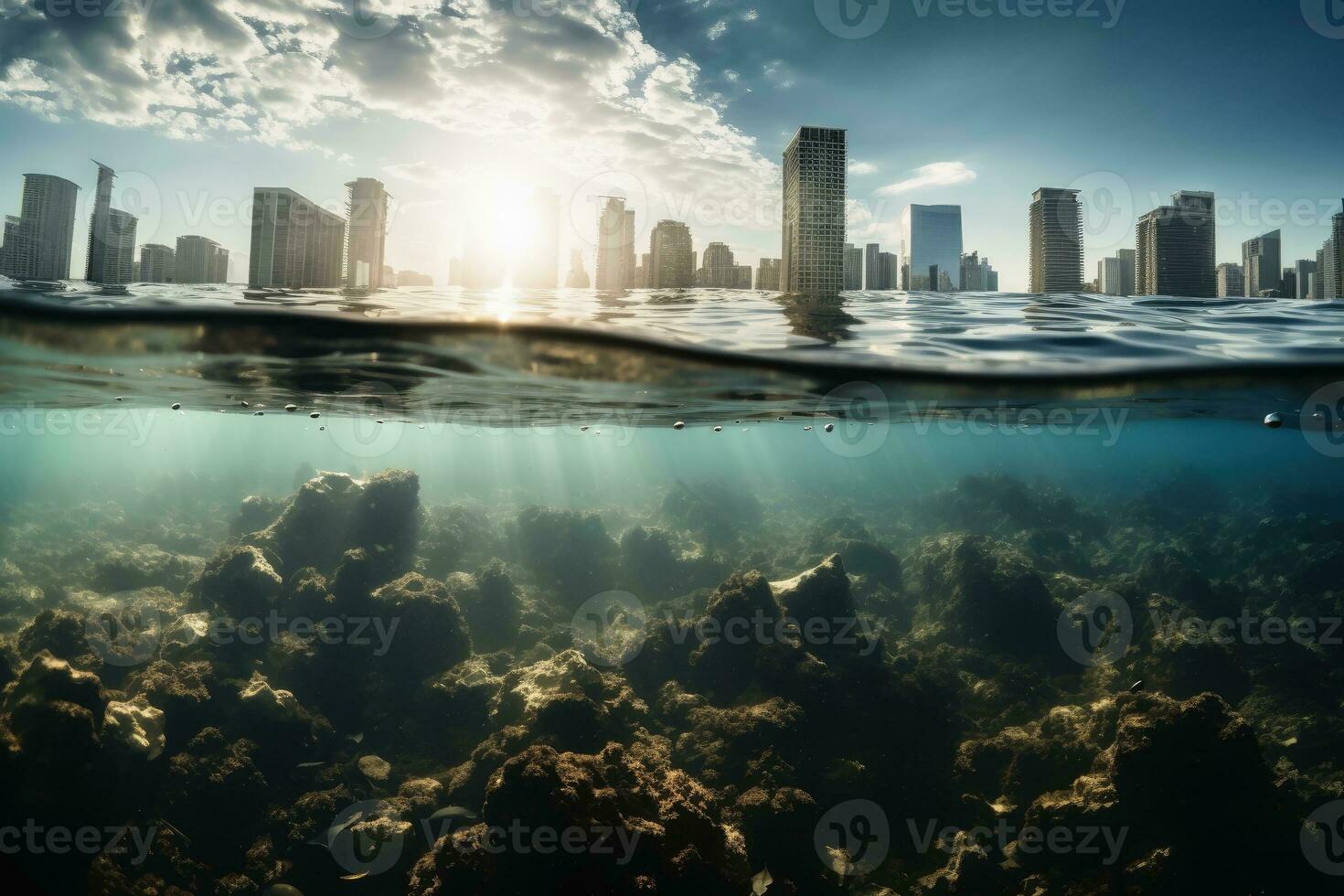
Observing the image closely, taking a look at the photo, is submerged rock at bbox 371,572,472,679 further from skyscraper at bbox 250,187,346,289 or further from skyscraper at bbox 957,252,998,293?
skyscraper at bbox 957,252,998,293

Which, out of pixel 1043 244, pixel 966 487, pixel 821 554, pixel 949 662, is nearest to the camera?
pixel 949 662

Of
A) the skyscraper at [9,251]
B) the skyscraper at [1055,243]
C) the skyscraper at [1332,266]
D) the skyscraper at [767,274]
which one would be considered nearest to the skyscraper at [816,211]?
the skyscraper at [1055,243]

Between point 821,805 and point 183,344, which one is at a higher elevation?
point 183,344

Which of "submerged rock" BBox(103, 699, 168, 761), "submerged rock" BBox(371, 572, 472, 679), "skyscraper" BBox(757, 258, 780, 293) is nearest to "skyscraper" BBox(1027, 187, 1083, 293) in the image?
"skyscraper" BBox(757, 258, 780, 293)

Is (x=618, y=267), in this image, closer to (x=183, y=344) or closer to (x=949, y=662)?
(x=183, y=344)

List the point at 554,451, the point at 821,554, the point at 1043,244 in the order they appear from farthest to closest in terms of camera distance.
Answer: the point at 554,451 → the point at 821,554 → the point at 1043,244

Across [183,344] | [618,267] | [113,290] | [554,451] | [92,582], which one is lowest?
[554,451]

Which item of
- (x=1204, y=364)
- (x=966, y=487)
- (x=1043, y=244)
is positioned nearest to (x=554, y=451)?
(x=966, y=487)

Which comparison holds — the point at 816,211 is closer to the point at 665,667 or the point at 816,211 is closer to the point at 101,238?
the point at 665,667
